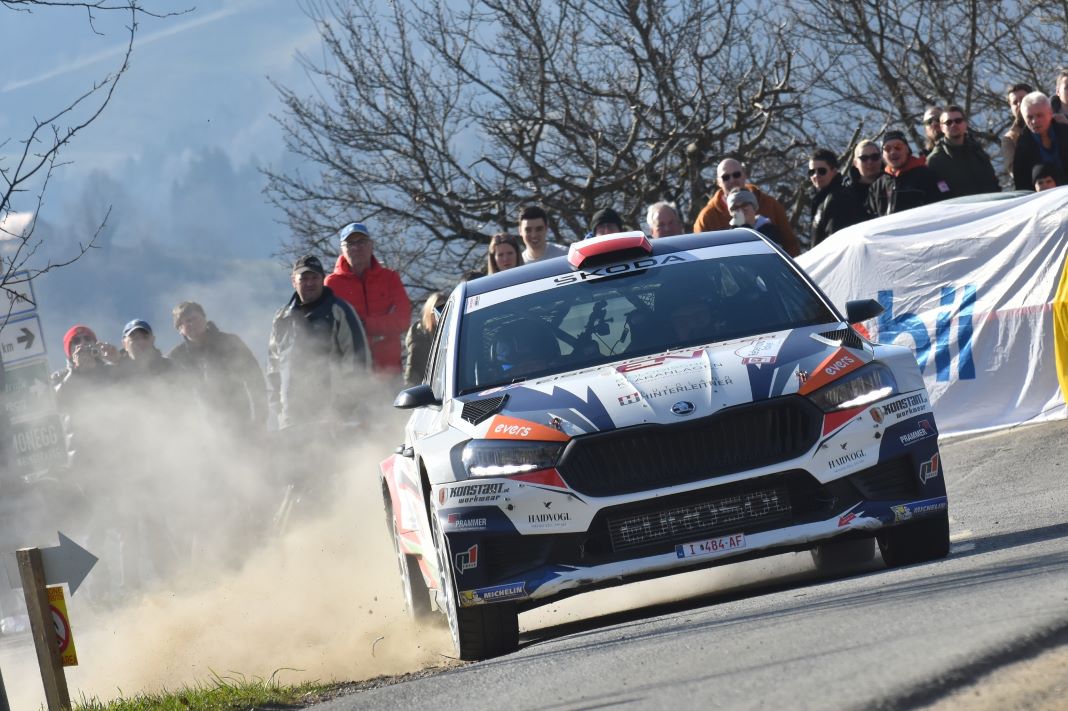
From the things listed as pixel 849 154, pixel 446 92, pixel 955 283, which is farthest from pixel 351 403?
pixel 446 92

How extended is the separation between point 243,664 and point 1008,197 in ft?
23.8

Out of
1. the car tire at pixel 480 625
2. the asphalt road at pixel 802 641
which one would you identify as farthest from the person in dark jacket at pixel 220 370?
the car tire at pixel 480 625

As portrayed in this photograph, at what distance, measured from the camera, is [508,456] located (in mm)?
7148

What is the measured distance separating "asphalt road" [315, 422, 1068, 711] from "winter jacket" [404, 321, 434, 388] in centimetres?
529

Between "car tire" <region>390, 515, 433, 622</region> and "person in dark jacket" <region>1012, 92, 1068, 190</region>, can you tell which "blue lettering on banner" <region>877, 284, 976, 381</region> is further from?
"car tire" <region>390, 515, 433, 622</region>

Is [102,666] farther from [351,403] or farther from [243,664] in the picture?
[351,403]

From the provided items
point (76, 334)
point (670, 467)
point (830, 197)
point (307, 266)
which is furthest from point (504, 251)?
point (670, 467)

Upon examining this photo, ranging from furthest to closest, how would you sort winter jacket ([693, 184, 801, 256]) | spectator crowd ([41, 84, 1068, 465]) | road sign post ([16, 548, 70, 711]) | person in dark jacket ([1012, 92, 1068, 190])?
winter jacket ([693, 184, 801, 256])
spectator crowd ([41, 84, 1068, 465])
person in dark jacket ([1012, 92, 1068, 190])
road sign post ([16, 548, 70, 711])

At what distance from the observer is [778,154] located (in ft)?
80.6

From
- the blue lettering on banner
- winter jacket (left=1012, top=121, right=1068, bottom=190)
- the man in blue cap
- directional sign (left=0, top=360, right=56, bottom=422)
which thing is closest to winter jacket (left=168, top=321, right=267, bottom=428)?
the man in blue cap

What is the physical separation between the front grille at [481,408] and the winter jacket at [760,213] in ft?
21.0

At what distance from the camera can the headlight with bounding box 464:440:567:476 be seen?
707 centimetres

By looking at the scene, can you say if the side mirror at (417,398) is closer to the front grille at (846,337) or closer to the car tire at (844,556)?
the front grille at (846,337)

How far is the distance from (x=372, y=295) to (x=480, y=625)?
7.97m
